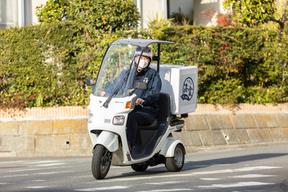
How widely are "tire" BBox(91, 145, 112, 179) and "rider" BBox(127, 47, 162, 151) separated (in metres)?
0.49

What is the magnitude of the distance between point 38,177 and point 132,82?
212 centimetres

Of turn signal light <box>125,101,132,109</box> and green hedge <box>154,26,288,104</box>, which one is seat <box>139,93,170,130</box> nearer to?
turn signal light <box>125,101,132,109</box>

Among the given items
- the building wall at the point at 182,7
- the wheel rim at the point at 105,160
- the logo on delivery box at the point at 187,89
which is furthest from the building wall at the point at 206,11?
the wheel rim at the point at 105,160

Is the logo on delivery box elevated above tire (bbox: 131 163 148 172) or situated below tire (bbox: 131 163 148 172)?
above

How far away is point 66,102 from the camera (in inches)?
902

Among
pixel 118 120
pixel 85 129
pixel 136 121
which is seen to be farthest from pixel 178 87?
pixel 85 129

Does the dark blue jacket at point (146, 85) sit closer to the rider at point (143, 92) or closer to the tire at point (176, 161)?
the rider at point (143, 92)

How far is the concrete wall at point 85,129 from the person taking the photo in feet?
69.6

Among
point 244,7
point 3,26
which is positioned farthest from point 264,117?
point 3,26

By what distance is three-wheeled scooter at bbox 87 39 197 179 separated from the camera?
13578 mm

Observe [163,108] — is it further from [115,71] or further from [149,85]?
[115,71]

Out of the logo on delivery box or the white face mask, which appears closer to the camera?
the white face mask

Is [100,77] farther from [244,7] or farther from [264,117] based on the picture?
[244,7]

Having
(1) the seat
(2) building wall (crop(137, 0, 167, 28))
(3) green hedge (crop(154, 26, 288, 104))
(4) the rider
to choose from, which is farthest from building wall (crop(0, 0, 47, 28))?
(4) the rider
